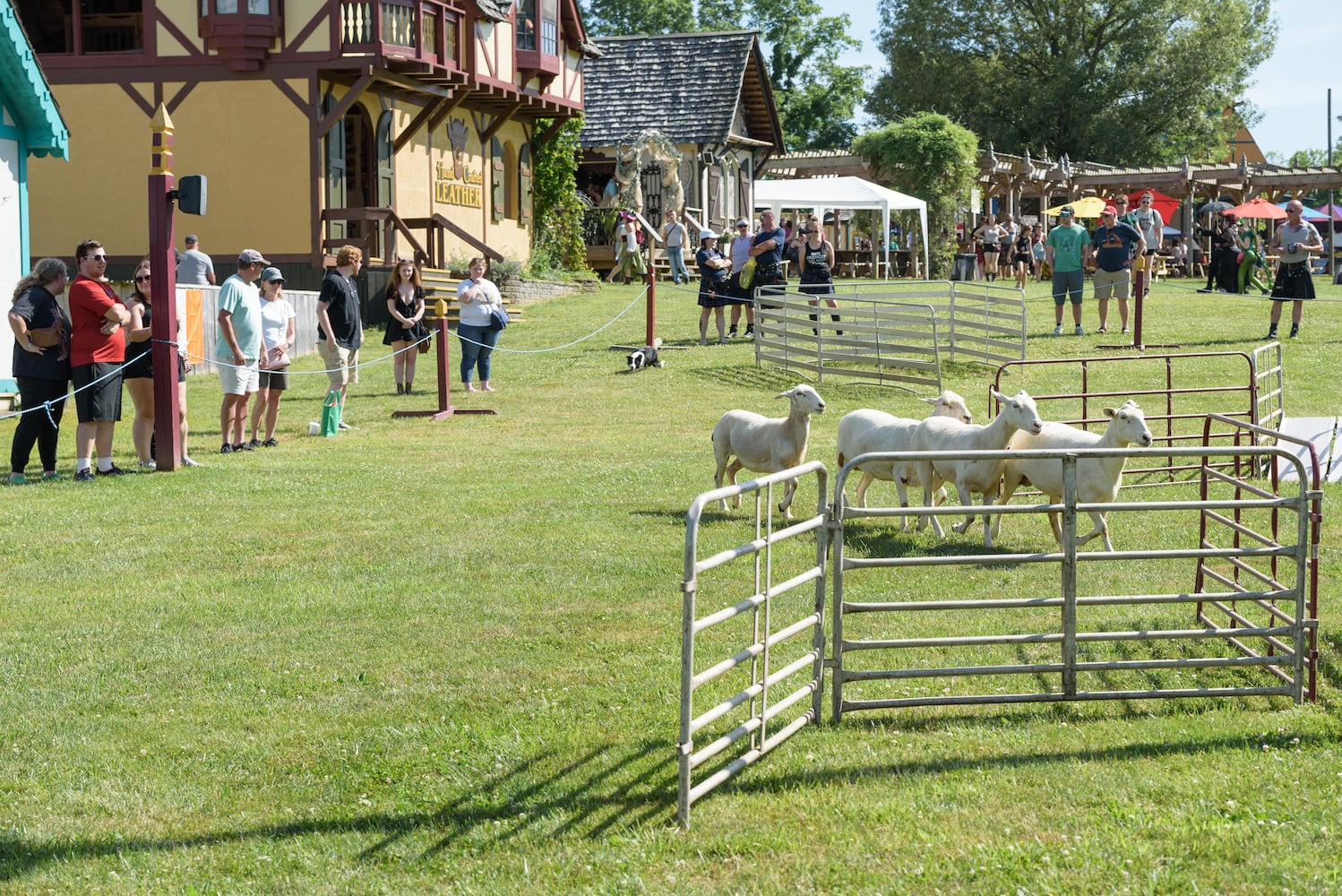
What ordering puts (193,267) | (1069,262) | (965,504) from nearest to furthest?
(965,504), (193,267), (1069,262)

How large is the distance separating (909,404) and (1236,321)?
1026 centimetres

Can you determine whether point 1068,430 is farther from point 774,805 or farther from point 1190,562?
point 774,805

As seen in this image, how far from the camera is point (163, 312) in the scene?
13.9 meters

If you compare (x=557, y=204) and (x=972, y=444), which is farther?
(x=557, y=204)

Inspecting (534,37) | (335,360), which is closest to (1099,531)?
(335,360)

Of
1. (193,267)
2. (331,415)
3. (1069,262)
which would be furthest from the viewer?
(1069,262)

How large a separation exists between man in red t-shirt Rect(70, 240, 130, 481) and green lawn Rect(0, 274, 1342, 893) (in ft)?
4.96

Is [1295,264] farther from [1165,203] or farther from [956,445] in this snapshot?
[1165,203]

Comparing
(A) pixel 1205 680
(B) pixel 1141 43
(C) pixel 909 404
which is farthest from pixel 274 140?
(B) pixel 1141 43

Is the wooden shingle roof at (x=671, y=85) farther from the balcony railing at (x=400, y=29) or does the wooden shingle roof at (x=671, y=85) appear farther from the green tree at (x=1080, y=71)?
the green tree at (x=1080, y=71)

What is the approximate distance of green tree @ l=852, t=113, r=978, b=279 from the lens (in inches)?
1806

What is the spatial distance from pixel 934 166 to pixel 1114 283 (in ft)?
75.0

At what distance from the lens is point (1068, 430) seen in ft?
35.2

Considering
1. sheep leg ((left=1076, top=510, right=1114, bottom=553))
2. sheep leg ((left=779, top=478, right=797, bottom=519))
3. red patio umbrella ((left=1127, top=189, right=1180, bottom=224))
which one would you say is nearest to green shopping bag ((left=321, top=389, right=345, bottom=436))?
sheep leg ((left=779, top=478, right=797, bottom=519))
